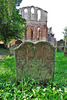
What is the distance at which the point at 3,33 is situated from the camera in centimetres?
1437

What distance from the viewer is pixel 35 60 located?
2.44 m

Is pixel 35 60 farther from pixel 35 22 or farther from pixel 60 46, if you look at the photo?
pixel 35 22

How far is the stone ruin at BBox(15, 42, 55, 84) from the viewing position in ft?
7.88

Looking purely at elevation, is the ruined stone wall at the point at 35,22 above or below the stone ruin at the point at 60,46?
above

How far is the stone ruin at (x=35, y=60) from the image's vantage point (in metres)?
2.40

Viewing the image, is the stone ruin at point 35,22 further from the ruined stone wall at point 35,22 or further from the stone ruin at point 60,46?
the stone ruin at point 60,46

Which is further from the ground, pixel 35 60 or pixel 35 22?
pixel 35 22

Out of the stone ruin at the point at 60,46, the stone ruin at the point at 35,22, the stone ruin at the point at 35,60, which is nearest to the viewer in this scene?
the stone ruin at the point at 35,60

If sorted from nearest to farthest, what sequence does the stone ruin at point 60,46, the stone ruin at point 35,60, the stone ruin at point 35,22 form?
the stone ruin at point 35,60
the stone ruin at point 60,46
the stone ruin at point 35,22

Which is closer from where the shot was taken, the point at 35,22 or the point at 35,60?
the point at 35,60

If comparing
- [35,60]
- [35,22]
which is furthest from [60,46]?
[35,22]

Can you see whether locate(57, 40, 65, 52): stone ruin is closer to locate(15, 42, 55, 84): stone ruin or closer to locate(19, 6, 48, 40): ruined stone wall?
locate(15, 42, 55, 84): stone ruin

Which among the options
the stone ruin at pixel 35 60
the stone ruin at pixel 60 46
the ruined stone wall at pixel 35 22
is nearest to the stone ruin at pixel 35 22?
the ruined stone wall at pixel 35 22

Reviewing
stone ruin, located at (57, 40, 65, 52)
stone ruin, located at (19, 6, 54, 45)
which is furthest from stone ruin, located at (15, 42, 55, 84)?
stone ruin, located at (19, 6, 54, 45)
